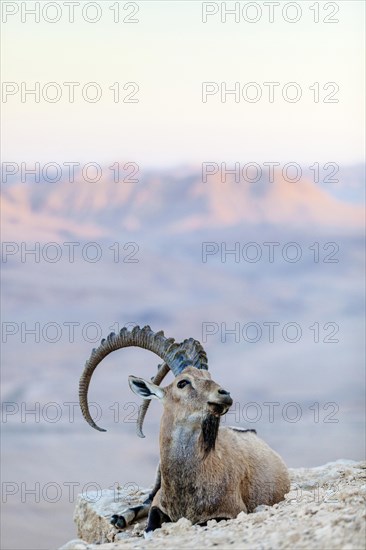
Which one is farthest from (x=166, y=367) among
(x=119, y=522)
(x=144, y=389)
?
(x=119, y=522)

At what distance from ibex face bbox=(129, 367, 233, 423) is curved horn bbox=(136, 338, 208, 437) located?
38cm

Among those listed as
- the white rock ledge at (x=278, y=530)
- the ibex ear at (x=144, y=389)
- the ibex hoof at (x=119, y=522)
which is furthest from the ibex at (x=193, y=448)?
the ibex hoof at (x=119, y=522)

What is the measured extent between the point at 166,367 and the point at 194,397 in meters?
1.70

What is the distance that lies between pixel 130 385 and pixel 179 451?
1320mm

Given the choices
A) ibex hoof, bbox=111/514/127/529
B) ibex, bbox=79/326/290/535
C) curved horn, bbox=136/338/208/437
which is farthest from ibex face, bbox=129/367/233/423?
ibex hoof, bbox=111/514/127/529

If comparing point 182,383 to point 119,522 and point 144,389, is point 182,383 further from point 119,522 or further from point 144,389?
point 119,522

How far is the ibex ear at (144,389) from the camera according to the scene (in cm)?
1195

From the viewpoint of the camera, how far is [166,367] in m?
12.9

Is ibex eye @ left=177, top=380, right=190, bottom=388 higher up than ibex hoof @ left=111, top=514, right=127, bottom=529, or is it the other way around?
ibex eye @ left=177, top=380, right=190, bottom=388

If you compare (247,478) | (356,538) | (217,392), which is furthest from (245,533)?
(247,478)

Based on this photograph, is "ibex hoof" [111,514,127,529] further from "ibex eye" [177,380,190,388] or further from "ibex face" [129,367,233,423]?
"ibex eye" [177,380,190,388]

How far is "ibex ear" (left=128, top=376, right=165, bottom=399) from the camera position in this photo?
11945 mm

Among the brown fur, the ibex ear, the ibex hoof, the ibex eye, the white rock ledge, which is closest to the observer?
the white rock ledge

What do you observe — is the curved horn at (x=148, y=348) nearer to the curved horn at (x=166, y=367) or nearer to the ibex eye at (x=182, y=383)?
the curved horn at (x=166, y=367)
